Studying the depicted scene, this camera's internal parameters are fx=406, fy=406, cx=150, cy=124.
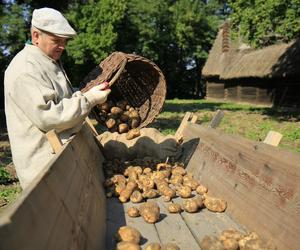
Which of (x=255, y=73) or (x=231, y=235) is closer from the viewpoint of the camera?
(x=231, y=235)

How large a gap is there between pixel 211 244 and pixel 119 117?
2391mm

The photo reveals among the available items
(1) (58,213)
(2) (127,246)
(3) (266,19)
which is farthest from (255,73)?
(1) (58,213)

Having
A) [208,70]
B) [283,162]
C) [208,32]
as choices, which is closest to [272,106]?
[208,70]

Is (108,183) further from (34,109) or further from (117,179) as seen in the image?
(34,109)

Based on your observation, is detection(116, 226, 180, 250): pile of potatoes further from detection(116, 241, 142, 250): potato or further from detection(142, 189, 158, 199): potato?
detection(142, 189, 158, 199): potato

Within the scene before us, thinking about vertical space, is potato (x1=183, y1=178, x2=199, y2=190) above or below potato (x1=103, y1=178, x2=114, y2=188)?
above

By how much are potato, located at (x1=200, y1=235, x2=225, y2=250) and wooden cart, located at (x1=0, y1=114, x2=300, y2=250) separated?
96 millimetres

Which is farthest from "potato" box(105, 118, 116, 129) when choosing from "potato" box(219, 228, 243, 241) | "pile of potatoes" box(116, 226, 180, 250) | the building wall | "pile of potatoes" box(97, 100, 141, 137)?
the building wall

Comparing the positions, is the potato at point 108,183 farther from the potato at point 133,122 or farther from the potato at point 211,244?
the potato at point 211,244

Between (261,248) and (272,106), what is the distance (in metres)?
21.1

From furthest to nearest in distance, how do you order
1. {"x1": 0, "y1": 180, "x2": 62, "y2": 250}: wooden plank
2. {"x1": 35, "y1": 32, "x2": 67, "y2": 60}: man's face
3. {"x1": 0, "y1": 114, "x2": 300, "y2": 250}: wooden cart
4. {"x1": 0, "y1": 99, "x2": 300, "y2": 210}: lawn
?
{"x1": 0, "y1": 99, "x2": 300, "y2": 210}: lawn
{"x1": 35, "y1": 32, "x2": 67, "y2": 60}: man's face
{"x1": 0, "y1": 114, "x2": 300, "y2": 250}: wooden cart
{"x1": 0, "y1": 180, "x2": 62, "y2": 250}: wooden plank

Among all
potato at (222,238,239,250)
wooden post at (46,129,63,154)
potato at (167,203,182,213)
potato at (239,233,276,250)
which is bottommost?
potato at (167,203,182,213)

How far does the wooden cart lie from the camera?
1.47 meters

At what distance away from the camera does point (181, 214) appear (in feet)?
10.7
